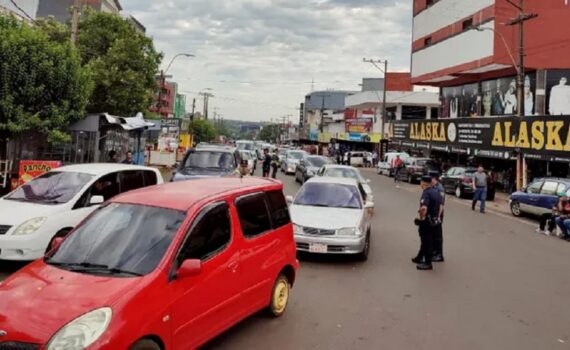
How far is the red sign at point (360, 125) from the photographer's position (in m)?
72.9

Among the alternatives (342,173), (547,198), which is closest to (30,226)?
(342,173)

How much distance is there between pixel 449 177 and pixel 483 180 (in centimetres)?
793

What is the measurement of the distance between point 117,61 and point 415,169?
19445 millimetres

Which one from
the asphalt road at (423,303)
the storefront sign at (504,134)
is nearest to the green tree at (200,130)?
the storefront sign at (504,134)

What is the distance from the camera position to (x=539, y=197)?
62.6 ft

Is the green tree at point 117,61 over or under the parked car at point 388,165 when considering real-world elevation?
over

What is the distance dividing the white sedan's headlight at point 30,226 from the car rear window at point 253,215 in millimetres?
3748

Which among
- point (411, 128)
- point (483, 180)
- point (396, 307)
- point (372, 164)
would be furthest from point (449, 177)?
point (372, 164)

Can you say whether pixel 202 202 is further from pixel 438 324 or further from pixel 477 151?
pixel 477 151

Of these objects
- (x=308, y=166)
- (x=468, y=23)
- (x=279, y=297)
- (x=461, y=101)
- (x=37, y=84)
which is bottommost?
(x=279, y=297)

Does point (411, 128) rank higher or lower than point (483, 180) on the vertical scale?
higher

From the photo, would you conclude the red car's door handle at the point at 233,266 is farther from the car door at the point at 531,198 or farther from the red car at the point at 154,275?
the car door at the point at 531,198

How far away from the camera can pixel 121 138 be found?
28359 millimetres

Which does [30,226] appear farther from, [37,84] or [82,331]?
[37,84]
